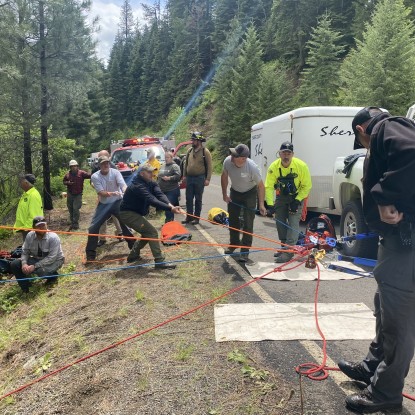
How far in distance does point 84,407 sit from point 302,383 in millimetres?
1648

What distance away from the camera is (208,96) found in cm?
5491

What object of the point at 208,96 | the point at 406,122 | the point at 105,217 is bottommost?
the point at 105,217

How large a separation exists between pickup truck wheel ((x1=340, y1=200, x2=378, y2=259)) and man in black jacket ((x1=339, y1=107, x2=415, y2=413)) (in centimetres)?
383

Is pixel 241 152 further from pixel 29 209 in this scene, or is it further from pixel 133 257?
pixel 29 209

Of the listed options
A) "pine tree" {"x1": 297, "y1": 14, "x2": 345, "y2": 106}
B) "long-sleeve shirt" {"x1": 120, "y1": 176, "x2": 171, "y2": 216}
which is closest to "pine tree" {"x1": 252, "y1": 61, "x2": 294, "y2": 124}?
"pine tree" {"x1": 297, "y1": 14, "x2": 345, "y2": 106}

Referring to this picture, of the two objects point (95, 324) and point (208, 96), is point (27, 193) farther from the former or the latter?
point (208, 96)

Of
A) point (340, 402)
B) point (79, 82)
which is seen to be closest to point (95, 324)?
point (340, 402)

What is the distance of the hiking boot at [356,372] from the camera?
10.2 feet

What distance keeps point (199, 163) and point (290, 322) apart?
5.72 m

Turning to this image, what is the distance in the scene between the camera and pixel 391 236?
270 centimetres

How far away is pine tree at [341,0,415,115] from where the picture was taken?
22.9m

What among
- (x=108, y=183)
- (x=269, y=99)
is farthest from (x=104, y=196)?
(x=269, y=99)

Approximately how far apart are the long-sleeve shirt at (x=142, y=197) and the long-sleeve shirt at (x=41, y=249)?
1.28 m

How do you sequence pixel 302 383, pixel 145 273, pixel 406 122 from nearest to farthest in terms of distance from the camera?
pixel 406 122 → pixel 302 383 → pixel 145 273
